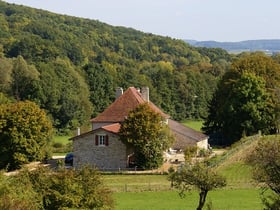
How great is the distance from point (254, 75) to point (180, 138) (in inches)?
453

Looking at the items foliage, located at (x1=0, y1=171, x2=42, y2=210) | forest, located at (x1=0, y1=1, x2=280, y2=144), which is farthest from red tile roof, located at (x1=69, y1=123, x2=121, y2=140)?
foliage, located at (x1=0, y1=171, x2=42, y2=210)

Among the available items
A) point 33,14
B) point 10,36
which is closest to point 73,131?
point 10,36

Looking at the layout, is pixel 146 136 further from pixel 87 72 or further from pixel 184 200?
pixel 87 72

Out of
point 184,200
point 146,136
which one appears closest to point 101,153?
point 146,136

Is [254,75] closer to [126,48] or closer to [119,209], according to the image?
[119,209]

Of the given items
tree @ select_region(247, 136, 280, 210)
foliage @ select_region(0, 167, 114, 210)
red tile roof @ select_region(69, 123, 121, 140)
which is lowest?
red tile roof @ select_region(69, 123, 121, 140)

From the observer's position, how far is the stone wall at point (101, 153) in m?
46.8

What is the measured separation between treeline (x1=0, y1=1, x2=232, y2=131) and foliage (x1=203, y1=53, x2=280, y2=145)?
2637cm

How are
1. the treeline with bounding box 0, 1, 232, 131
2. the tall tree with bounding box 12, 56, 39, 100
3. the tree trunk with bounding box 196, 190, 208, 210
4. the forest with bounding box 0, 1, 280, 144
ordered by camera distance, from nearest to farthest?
the tree trunk with bounding box 196, 190, 208, 210 < the tall tree with bounding box 12, 56, 39, 100 < the forest with bounding box 0, 1, 280, 144 < the treeline with bounding box 0, 1, 232, 131

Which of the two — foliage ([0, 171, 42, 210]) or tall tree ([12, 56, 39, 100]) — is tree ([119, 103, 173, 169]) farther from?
tall tree ([12, 56, 39, 100])

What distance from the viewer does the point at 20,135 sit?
47.8 meters

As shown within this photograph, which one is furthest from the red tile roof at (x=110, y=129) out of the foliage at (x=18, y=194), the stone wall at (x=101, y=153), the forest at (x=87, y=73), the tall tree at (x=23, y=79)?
the tall tree at (x=23, y=79)

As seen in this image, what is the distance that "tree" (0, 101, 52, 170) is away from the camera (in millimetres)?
47625

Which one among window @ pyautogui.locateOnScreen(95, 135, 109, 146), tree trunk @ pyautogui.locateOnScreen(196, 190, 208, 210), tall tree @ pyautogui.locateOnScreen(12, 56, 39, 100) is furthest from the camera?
tall tree @ pyautogui.locateOnScreen(12, 56, 39, 100)
